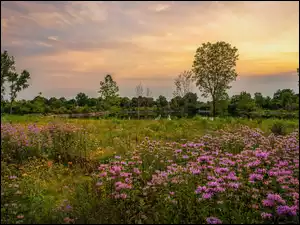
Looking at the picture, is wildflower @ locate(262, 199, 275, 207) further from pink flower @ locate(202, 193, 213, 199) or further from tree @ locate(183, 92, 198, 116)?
tree @ locate(183, 92, 198, 116)

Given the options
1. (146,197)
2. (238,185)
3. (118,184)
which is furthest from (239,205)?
(118,184)

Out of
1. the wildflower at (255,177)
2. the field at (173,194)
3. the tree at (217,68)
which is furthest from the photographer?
the tree at (217,68)

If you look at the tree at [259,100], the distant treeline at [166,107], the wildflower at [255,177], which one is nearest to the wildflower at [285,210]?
the wildflower at [255,177]

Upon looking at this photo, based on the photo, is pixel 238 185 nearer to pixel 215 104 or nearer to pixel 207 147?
pixel 207 147

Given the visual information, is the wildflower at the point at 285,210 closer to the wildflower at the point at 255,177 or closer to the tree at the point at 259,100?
the wildflower at the point at 255,177

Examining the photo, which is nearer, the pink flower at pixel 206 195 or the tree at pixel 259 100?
the pink flower at pixel 206 195

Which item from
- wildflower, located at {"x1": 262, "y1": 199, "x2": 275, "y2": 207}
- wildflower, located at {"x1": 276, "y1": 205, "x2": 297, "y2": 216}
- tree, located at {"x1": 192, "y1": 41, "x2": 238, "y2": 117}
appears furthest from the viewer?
tree, located at {"x1": 192, "y1": 41, "x2": 238, "y2": 117}

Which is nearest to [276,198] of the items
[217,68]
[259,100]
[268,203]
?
[268,203]

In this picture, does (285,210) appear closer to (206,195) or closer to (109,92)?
(206,195)

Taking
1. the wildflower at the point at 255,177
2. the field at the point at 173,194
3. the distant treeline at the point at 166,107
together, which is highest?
the distant treeline at the point at 166,107

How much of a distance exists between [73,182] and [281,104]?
48135 millimetres

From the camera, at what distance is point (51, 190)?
17.3 ft

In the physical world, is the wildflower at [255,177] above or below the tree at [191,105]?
below

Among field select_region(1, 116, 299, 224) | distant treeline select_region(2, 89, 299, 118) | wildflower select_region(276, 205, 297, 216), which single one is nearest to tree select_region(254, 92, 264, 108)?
distant treeline select_region(2, 89, 299, 118)
